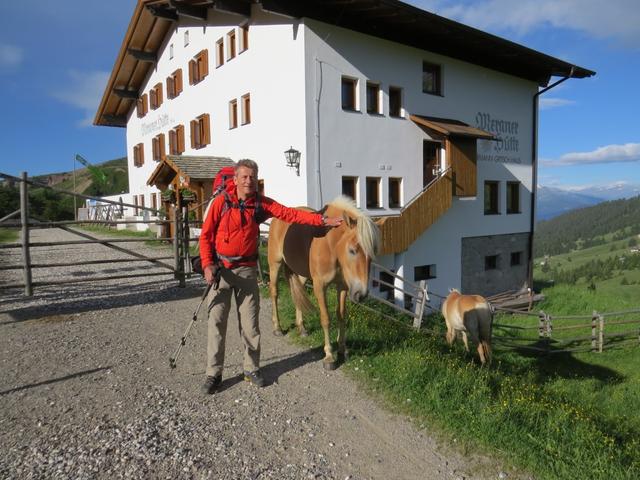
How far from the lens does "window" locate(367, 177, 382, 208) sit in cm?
1573

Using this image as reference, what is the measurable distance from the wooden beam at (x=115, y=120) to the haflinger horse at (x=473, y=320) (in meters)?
29.7

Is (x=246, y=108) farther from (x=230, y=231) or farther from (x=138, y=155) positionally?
(x=138, y=155)

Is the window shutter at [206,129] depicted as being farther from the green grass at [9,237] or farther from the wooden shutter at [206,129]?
the green grass at [9,237]

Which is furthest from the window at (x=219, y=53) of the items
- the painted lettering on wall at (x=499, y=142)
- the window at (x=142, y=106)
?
the painted lettering on wall at (x=499, y=142)

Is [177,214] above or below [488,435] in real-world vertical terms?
above

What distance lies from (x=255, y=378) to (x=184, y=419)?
87cm

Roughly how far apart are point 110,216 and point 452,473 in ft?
116

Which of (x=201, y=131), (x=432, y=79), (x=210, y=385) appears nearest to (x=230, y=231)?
(x=210, y=385)

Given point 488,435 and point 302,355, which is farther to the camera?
point 302,355

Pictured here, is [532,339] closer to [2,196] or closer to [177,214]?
[177,214]

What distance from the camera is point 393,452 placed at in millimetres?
3549

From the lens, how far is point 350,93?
15.2 meters

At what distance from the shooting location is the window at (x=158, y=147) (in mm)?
24328

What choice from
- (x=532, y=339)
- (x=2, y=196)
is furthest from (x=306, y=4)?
(x=2, y=196)
